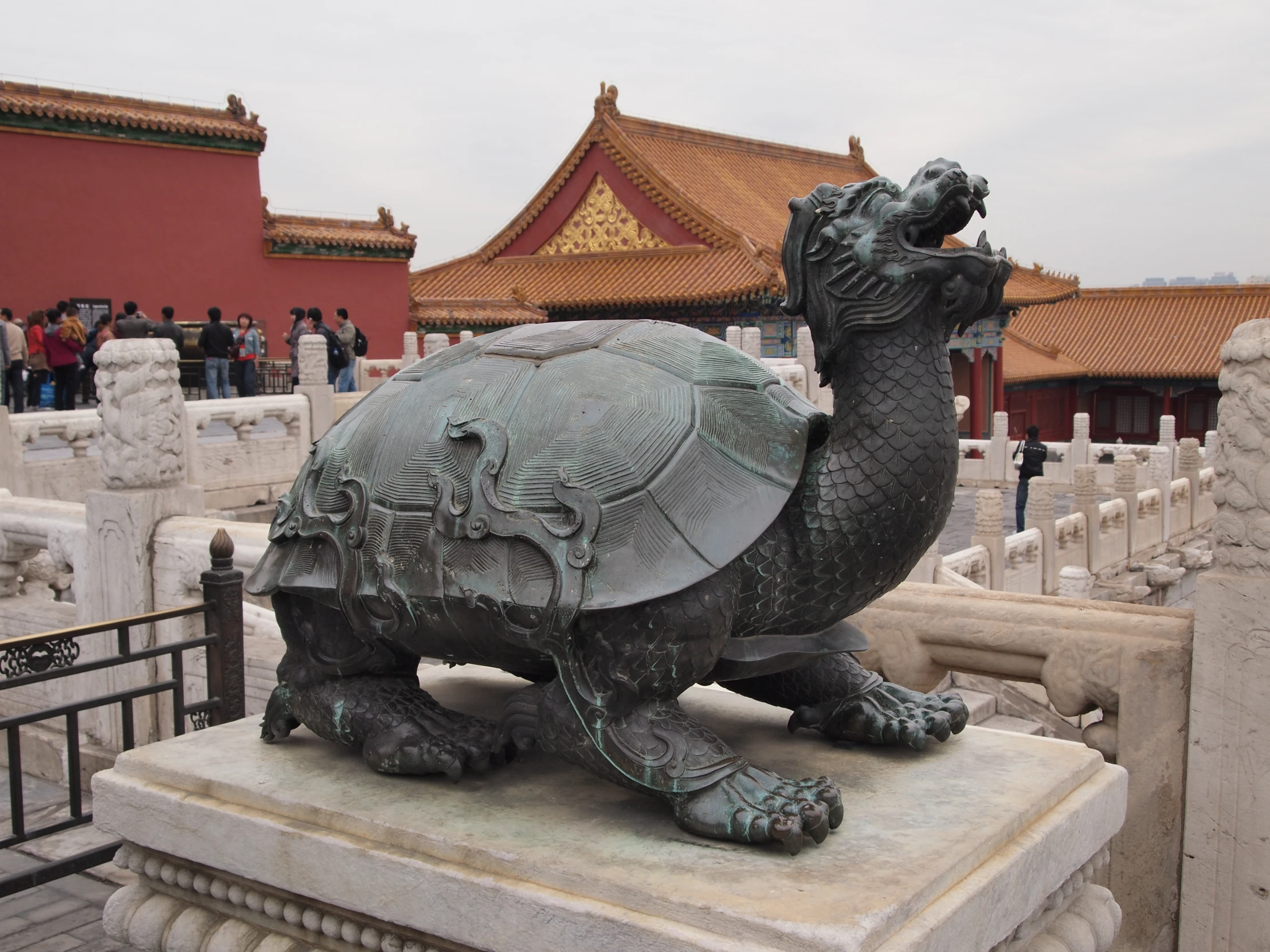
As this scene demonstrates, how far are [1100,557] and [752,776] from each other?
1038cm

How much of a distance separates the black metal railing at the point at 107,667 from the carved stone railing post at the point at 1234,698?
9.20 feet

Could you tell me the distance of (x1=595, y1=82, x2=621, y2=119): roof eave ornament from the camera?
2234 centimetres

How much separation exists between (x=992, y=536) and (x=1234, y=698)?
601 centimetres

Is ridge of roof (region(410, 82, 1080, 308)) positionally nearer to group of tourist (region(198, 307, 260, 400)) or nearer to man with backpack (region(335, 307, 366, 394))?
man with backpack (region(335, 307, 366, 394))

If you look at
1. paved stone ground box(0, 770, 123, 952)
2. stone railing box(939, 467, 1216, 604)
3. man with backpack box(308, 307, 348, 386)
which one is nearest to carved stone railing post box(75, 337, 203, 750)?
paved stone ground box(0, 770, 123, 952)

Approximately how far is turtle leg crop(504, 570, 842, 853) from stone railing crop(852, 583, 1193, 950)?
143 centimetres

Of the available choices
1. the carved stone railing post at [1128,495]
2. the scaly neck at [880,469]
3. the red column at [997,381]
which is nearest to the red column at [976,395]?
the red column at [997,381]

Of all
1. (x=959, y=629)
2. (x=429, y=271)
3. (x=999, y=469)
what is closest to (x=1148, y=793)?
(x=959, y=629)

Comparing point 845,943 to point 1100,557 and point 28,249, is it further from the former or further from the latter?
point 28,249

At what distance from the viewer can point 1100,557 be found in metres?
11.4

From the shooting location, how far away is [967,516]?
52.0 ft

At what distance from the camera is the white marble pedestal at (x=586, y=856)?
5.93 feet

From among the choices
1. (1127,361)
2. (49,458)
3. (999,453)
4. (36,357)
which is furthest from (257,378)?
(1127,361)

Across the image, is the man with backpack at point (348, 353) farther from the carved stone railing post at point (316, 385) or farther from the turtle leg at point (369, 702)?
the turtle leg at point (369, 702)
